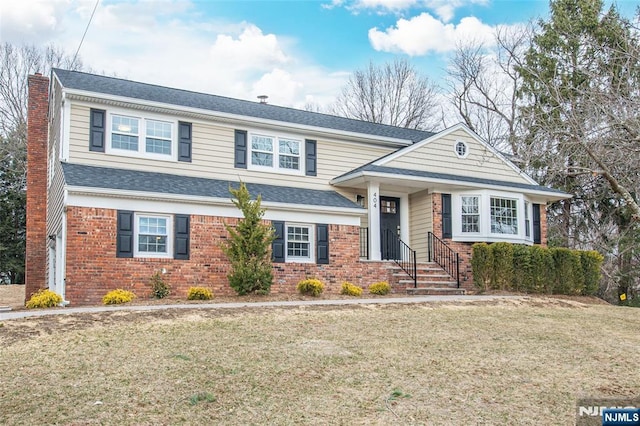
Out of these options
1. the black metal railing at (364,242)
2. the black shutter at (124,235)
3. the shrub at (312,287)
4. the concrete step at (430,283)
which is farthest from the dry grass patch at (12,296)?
the concrete step at (430,283)

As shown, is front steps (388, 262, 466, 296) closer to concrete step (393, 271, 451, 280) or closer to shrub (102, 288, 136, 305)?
concrete step (393, 271, 451, 280)

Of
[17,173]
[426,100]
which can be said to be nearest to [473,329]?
[17,173]

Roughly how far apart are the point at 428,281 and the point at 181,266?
23.7 feet

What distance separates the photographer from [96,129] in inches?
651

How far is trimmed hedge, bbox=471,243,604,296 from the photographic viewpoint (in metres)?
17.7

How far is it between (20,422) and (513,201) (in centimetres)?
1714

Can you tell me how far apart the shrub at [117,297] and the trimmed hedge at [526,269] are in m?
9.81

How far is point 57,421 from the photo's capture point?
20.4 ft

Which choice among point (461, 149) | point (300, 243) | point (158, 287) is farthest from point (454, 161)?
point (158, 287)

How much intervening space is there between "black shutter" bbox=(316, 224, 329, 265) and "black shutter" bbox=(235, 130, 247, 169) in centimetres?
313

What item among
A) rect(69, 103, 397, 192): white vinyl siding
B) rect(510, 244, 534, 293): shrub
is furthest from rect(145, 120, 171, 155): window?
rect(510, 244, 534, 293): shrub

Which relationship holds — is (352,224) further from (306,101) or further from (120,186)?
(306,101)

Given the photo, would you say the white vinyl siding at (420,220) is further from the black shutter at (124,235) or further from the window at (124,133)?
the black shutter at (124,235)

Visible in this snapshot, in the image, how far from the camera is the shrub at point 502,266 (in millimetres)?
17672
